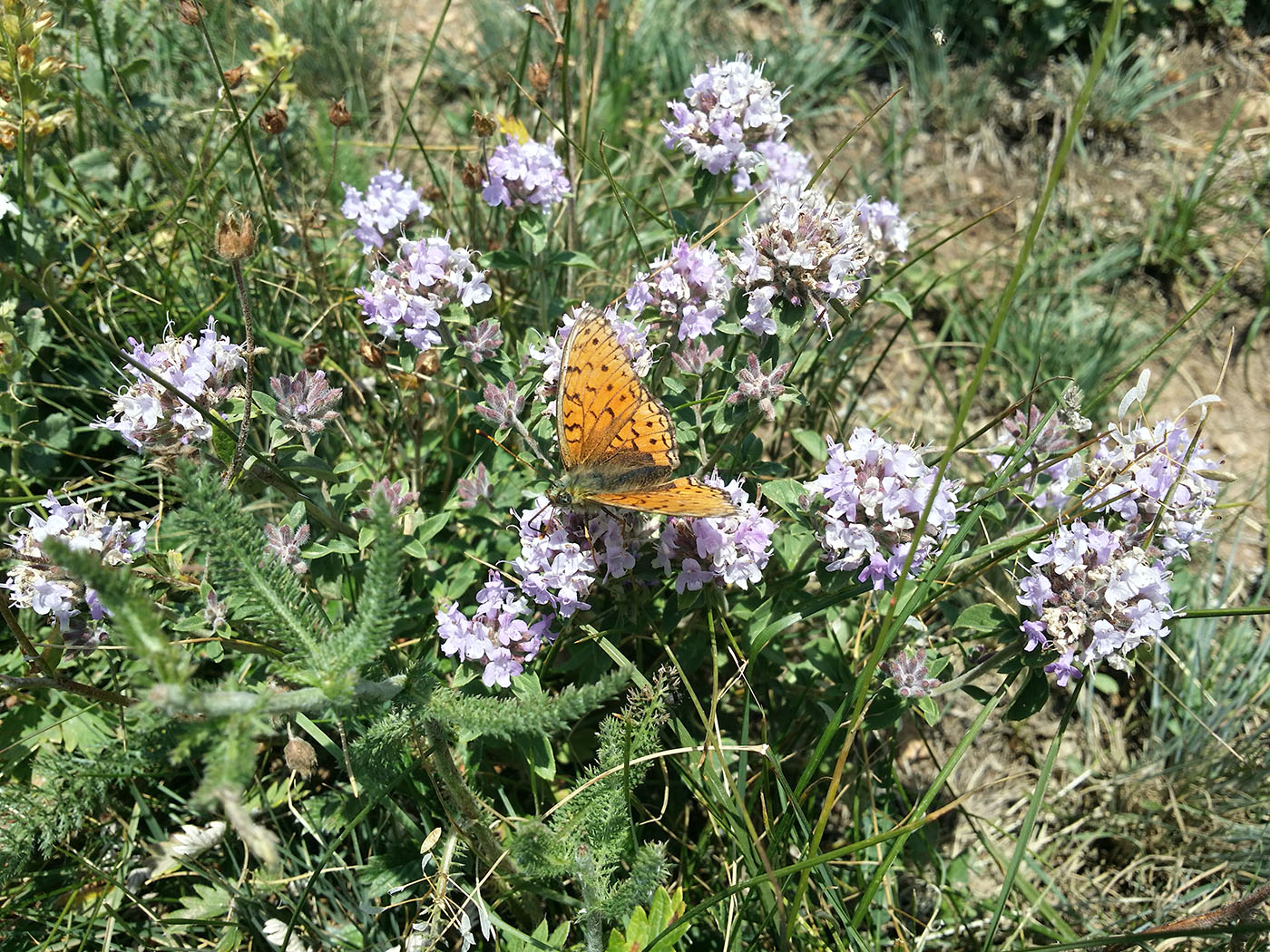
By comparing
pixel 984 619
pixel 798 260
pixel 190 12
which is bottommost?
pixel 984 619

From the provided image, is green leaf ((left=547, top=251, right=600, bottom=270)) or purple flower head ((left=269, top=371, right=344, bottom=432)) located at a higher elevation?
green leaf ((left=547, top=251, right=600, bottom=270))

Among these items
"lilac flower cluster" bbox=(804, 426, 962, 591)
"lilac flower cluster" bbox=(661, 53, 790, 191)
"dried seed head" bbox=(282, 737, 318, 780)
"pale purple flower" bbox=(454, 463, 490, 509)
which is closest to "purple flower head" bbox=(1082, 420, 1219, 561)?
"lilac flower cluster" bbox=(804, 426, 962, 591)

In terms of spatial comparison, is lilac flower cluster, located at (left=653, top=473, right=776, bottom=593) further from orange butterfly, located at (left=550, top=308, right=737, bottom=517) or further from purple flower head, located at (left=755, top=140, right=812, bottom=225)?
purple flower head, located at (left=755, top=140, right=812, bottom=225)

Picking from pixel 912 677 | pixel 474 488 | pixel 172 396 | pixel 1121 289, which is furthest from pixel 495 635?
pixel 1121 289

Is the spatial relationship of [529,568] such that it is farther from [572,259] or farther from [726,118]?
[726,118]

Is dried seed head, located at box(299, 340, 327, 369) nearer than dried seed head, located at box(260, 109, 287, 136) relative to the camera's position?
Yes

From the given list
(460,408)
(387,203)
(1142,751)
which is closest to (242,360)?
(387,203)

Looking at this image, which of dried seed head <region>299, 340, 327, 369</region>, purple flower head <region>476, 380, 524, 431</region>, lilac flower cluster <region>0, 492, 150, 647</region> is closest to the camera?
lilac flower cluster <region>0, 492, 150, 647</region>
